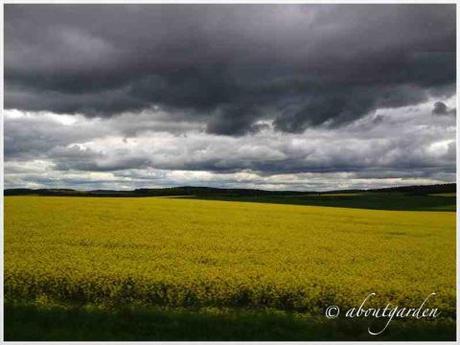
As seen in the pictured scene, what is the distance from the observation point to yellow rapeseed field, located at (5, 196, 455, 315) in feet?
27.8

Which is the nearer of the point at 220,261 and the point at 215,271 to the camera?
the point at 215,271

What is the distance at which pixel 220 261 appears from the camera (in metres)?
10.2

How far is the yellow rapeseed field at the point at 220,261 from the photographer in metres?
8.48

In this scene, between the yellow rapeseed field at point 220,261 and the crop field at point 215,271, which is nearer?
the crop field at point 215,271

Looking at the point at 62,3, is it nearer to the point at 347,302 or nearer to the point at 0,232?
the point at 0,232

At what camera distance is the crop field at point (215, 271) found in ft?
26.9

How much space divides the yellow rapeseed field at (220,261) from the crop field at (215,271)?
22 mm

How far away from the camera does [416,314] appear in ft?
26.2

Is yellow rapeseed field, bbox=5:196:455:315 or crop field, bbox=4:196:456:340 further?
yellow rapeseed field, bbox=5:196:455:315

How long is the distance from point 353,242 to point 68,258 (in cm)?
720

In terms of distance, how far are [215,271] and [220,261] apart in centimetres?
98

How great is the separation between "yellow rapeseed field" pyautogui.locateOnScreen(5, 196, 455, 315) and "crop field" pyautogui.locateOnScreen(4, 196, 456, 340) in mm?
22

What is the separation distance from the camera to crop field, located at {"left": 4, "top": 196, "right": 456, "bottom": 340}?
8.19 m

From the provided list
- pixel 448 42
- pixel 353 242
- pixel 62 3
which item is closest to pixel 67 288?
pixel 62 3
